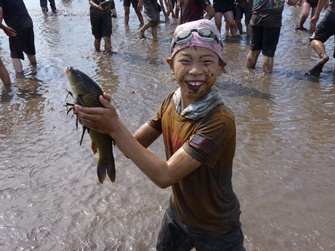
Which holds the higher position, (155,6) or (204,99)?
(204,99)

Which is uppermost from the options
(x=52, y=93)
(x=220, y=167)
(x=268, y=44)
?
(x=220, y=167)

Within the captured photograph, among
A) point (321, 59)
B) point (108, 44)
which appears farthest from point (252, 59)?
point (108, 44)

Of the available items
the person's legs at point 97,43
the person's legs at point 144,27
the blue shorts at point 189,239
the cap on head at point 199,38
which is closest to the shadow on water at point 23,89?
the person's legs at point 97,43

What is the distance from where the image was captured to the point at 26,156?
4.23 meters

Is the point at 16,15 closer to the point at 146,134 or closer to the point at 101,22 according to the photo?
the point at 101,22

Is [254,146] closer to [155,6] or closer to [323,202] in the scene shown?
[323,202]

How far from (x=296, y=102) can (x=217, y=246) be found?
4184 millimetres

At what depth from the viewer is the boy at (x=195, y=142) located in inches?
65.8

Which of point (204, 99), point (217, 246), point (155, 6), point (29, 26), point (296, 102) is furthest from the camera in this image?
point (155, 6)

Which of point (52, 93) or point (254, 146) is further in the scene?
point (52, 93)

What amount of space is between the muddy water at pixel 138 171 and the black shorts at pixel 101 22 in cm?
182

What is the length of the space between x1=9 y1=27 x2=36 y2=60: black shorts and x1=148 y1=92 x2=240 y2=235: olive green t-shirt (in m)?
6.58

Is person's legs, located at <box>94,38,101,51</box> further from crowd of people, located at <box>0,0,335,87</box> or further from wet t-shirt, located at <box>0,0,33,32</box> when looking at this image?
wet t-shirt, located at <box>0,0,33,32</box>

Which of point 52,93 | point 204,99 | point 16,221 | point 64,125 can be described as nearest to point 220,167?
point 204,99
